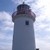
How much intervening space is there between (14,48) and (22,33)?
2.48m

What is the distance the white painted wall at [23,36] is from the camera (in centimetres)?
1373

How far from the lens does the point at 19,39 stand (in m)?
13.9

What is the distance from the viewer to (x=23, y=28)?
14406 mm

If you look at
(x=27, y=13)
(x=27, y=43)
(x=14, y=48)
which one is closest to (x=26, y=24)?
(x=27, y=13)

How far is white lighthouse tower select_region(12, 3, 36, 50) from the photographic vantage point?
13817 millimetres

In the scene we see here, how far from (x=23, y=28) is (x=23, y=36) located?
1.21 metres

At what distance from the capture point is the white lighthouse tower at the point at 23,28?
13817 millimetres

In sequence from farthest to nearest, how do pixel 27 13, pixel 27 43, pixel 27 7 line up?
pixel 27 7, pixel 27 13, pixel 27 43

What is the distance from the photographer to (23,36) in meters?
14.0

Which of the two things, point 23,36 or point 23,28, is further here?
point 23,28

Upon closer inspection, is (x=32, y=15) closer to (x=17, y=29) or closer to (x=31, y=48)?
(x=17, y=29)

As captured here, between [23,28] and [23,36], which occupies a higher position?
[23,28]

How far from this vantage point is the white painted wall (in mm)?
13727

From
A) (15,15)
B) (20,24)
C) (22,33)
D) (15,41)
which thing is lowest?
(15,41)
